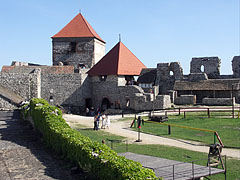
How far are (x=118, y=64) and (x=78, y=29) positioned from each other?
11690 mm

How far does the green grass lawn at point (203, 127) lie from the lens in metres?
15.3

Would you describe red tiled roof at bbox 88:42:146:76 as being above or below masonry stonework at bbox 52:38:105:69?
below

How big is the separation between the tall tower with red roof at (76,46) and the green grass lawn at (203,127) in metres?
19.1

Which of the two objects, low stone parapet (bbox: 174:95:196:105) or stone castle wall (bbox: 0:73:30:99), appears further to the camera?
low stone parapet (bbox: 174:95:196:105)

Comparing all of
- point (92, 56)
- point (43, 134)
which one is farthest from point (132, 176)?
point (92, 56)

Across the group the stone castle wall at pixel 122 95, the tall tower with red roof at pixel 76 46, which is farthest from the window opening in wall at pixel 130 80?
the tall tower with red roof at pixel 76 46

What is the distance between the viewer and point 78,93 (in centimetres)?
3238

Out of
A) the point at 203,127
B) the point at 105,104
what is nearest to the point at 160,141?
the point at 203,127

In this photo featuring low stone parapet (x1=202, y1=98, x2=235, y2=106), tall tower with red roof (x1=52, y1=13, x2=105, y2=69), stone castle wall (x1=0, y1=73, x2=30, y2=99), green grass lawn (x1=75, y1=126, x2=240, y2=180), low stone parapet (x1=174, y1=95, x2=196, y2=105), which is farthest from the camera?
tall tower with red roof (x1=52, y1=13, x2=105, y2=69)

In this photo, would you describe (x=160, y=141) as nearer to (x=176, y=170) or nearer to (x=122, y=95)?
(x=176, y=170)

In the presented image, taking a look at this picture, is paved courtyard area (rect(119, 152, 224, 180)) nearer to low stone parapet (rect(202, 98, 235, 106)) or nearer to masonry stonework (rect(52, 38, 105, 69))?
low stone parapet (rect(202, 98, 235, 106))

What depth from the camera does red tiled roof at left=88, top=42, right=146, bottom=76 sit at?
31.7m

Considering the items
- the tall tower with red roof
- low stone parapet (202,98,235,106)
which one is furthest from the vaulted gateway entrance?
low stone parapet (202,98,235,106)

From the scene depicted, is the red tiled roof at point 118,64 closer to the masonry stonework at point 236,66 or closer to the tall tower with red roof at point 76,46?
the tall tower with red roof at point 76,46
